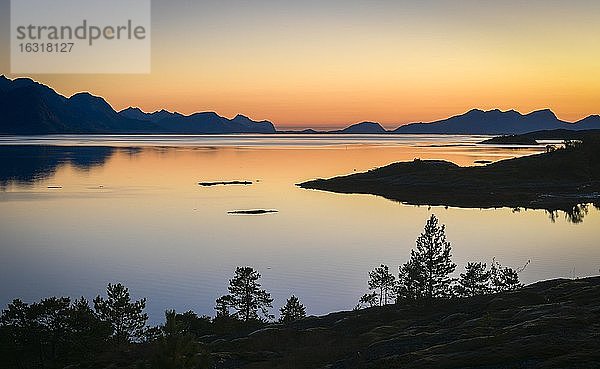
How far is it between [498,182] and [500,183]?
831mm

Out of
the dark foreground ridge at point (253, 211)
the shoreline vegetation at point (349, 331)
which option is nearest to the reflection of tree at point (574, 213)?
the dark foreground ridge at point (253, 211)

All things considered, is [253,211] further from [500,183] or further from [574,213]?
[500,183]

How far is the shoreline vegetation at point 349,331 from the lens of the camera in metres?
31.5

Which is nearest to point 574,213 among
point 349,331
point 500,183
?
point 500,183

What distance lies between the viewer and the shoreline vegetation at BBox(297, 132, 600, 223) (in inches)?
5217

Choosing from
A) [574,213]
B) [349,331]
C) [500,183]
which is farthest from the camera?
[500,183]

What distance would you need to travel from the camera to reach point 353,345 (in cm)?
4453

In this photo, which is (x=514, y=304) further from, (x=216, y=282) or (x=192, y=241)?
(x=192, y=241)

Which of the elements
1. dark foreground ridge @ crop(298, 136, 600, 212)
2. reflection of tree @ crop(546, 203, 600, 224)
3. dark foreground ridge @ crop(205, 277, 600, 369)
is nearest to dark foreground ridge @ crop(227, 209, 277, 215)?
dark foreground ridge @ crop(298, 136, 600, 212)

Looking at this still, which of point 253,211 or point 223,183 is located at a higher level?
point 223,183

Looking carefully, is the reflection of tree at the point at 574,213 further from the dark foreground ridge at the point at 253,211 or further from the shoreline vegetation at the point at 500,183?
the dark foreground ridge at the point at 253,211

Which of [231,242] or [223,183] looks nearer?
[231,242]

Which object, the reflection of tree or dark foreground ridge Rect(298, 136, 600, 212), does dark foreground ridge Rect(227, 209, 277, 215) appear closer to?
dark foreground ridge Rect(298, 136, 600, 212)

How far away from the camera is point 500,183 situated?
154250 millimetres
